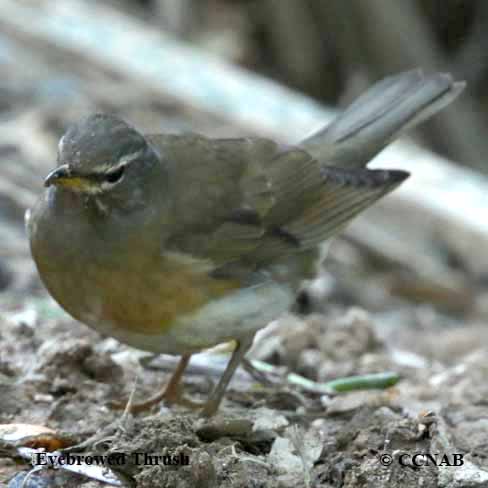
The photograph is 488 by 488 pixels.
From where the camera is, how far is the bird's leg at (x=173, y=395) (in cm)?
519

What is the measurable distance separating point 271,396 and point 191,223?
860mm

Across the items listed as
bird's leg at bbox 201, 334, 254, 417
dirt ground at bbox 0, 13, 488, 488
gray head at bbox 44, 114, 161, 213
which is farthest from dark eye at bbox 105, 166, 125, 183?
bird's leg at bbox 201, 334, 254, 417

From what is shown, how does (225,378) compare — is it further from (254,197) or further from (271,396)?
(254,197)

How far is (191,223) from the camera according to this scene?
16.5ft

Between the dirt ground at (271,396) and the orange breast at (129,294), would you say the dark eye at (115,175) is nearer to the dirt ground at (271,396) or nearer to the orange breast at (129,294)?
the orange breast at (129,294)

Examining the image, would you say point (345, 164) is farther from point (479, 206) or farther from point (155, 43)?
point (155, 43)

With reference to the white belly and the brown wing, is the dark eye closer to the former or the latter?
the brown wing

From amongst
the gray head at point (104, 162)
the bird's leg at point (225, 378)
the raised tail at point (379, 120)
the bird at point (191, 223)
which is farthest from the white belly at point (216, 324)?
Result: the raised tail at point (379, 120)

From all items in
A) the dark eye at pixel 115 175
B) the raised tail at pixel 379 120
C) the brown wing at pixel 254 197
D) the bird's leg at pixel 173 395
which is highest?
the raised tail at pixel 379 120

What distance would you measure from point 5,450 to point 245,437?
0.90m

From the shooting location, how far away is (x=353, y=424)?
483 cm

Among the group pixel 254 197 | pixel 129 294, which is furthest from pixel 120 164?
pixel 254 197

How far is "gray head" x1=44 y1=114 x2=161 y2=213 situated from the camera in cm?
443

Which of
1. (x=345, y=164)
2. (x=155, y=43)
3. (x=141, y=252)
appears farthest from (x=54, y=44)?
(x=141, y=252)
